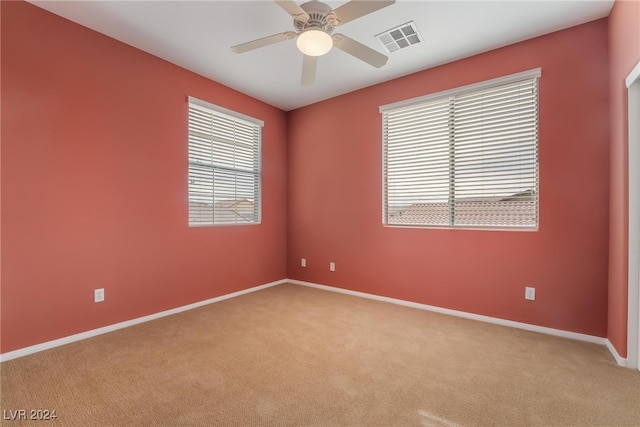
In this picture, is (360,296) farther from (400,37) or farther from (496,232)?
(400,37)

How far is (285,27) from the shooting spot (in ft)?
8.73

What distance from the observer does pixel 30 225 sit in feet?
7.77

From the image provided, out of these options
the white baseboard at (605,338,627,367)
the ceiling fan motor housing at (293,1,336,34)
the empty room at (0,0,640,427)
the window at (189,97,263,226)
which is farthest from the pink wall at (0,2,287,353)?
the white baseboard at (605,338,627,367)

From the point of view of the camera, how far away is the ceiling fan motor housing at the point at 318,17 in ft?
6.52

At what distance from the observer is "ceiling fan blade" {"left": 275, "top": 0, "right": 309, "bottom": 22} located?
1844 millimetres

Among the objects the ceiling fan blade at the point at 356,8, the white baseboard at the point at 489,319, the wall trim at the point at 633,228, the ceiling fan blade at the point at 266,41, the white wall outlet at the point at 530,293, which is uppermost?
the ceiling fan blade at the point at 356,8

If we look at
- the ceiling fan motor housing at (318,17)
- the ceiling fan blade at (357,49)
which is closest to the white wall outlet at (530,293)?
the ceiling fan blade at (357,49)

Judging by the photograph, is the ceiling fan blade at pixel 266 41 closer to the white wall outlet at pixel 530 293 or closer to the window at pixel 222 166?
the window at pixel 222 166

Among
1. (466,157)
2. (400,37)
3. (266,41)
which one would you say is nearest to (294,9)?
(266,41)

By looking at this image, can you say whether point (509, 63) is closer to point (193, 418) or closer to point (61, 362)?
point (193, 418)

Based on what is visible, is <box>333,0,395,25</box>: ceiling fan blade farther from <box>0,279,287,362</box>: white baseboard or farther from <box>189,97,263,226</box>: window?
<box>0,279,287,362</box>: white baseboard

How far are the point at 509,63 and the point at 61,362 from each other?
473 centimetres

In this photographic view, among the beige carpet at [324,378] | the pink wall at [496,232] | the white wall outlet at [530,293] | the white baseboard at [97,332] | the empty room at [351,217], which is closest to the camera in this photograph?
the beige carpet at [324,378]

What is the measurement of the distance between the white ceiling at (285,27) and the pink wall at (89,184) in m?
0.28
